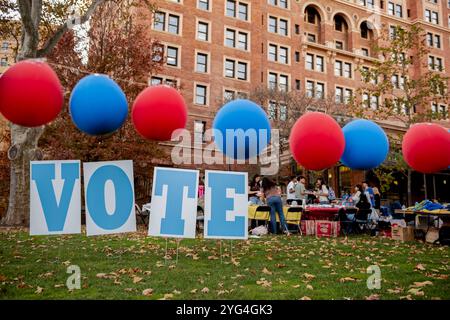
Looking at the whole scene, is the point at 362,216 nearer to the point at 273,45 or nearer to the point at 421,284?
the point at 421,284

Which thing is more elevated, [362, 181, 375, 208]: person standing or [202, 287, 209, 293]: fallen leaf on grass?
[362, 181, 375, 208]: person standing

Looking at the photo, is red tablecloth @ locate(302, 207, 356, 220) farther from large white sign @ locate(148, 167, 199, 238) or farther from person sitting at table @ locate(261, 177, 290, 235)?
large white sign @ locate(148, 167, 199, 238)

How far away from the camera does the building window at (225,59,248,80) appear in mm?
34844

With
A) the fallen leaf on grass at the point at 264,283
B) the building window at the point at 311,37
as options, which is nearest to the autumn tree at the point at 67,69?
the fallen leaf on grass at the point at 264,283

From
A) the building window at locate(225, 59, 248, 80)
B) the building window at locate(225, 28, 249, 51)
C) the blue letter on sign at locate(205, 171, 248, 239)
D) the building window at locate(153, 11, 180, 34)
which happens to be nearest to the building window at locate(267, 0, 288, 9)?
the building window at locate(225, 28, 249, 51)

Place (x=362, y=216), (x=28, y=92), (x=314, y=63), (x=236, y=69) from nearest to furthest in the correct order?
(x=28, y=92), (x=362, y=216), (x=236, y=69), (x=314, y=63)

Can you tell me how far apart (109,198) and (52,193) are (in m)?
0.88

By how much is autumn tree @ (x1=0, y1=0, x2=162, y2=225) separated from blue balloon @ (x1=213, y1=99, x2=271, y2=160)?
9326mm

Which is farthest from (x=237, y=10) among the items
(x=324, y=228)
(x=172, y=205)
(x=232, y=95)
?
(x=172, y=205)

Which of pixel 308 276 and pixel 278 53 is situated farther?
pixel 278 53

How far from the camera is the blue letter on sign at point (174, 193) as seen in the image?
5.99 m

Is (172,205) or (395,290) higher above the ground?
(172,205)

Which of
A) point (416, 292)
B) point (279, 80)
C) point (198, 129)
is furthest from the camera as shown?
point (279, 80)

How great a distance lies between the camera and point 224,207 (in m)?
6.18
